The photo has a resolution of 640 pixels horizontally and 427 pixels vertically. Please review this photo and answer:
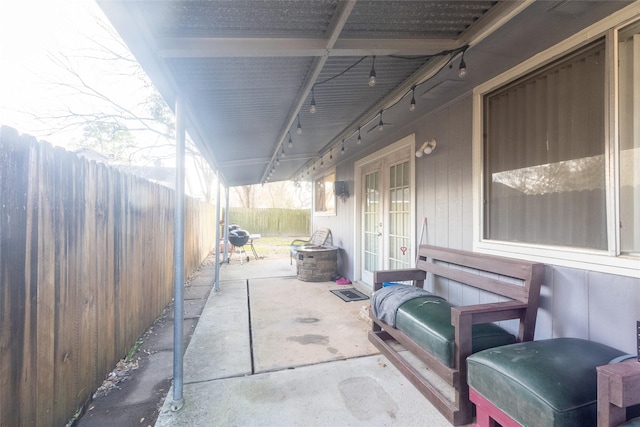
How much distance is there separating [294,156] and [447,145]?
10.4 feet

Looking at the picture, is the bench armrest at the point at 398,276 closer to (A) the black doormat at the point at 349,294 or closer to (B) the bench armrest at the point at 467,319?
(B) the bench armrest at the point at 467,319

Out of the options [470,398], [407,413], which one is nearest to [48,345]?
[407,413]

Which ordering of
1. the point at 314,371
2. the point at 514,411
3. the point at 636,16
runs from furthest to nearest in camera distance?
the point at 314,371, the point at 636,16, the point at 514,411

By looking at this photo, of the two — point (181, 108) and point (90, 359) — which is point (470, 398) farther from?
point (181, 108)

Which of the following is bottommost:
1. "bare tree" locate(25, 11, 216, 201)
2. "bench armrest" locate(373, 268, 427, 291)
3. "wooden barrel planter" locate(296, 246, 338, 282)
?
"wooden barrel planter" locate(296, 246, 338, 282)

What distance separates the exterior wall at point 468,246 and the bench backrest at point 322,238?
94.5 inches

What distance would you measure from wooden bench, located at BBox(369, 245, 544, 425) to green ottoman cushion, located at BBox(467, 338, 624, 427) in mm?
168

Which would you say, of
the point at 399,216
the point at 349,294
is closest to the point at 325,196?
the point at 349,294

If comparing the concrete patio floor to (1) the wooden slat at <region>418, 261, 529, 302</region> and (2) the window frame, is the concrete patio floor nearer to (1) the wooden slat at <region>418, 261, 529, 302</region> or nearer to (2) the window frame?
(1) the wooden slat at <region>418, 261, 529, 302</region>

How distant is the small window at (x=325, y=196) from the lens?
22.4 feet

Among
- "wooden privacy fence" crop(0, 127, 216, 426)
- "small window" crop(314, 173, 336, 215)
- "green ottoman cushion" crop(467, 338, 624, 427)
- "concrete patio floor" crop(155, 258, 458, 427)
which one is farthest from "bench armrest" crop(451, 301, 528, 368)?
"small window" crop(314, 173, 336, 215)

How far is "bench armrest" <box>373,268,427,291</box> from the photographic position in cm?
306

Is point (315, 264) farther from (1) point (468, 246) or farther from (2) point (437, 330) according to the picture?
(2) point (437, 330)

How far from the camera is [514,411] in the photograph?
1424 millimetres
